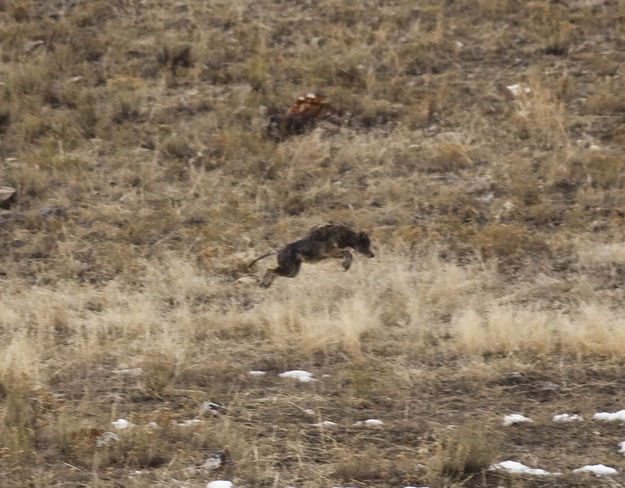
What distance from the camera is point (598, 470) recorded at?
480 cm

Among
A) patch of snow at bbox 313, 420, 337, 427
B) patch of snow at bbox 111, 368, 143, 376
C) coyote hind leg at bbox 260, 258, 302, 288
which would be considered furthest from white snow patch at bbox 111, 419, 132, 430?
coyote hind leg at bbox 260, 258, 302, 288

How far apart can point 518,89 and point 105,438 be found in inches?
363

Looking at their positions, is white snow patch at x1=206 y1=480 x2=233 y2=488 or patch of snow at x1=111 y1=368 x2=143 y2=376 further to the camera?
patch of snow at x1=111 y1=368 x2=143 y2=376

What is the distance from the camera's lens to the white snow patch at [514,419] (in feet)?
18.0

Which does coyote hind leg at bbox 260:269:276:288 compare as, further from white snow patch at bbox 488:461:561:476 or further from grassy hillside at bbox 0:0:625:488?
white snow patch at bbox 488:461:561:476

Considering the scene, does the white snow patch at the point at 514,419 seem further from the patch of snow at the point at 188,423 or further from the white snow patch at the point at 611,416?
the patch of snow at the point at 188,423

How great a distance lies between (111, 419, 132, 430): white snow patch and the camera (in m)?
5.27

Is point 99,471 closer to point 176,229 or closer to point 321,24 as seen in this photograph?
point 176,229

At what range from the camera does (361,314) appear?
24.5 ft

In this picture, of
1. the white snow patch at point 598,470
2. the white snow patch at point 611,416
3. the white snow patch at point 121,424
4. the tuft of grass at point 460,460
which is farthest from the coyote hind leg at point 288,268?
the white snow patch at point 598,470

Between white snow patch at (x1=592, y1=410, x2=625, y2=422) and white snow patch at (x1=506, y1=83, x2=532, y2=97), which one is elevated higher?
white snow patch at (x1=506, y1=83, x2=532, y2=97)

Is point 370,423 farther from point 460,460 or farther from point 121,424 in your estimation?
point 121,424

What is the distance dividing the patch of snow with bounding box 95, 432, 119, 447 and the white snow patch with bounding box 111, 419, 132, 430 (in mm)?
98

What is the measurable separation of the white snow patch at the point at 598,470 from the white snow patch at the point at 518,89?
860 centimetres
